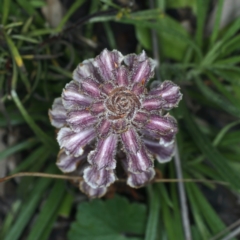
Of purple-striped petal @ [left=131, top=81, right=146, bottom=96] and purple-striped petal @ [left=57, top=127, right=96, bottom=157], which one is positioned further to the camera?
purple-striped petal @ [left=57, top=127, right=96, bottom=157]

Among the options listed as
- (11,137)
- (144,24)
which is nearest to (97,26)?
(144,24)

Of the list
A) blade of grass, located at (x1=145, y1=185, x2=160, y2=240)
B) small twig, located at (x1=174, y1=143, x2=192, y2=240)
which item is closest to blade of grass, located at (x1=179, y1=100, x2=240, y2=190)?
small twig, located at (x1=174, y1=143, x2=192, y2=240)

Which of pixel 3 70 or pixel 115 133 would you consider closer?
pixel 115 133

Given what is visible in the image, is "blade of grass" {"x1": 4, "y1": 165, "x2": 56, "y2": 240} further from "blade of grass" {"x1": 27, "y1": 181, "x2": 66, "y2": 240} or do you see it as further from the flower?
the flower

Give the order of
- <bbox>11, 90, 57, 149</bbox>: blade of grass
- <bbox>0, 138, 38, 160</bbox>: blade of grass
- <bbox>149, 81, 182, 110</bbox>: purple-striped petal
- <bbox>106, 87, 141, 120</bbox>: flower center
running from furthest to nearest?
<bbox>0, 138, 38, 160</bbox>: blade of grass < <bbox>11, 90, 57, 149</bbox>: blade of grass < <bbox>149, 81, 182, 110</bbox>: purple-striped petal < <bbox>106, 87, 141, 120</bbox>: flower center

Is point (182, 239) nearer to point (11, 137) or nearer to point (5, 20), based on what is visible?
point (11, 137)

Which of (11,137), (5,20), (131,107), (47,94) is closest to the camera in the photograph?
(131,107)
